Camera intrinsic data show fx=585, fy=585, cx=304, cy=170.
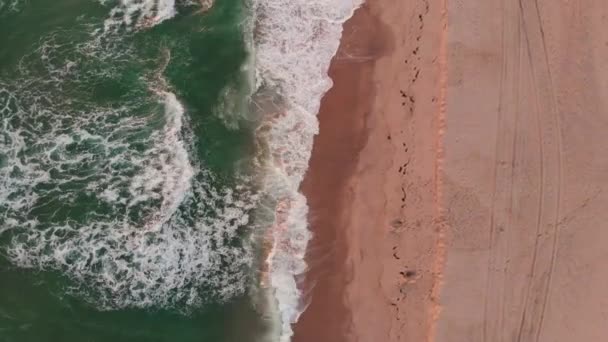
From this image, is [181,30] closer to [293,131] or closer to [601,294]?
[293,131]

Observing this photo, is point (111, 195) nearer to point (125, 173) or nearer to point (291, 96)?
point (125, 173)

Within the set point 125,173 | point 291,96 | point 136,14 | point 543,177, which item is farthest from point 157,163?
point 543,177

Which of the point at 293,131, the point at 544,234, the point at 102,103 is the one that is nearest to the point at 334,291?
the point at 293,131

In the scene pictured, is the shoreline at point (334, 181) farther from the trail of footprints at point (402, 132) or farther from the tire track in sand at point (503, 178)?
the tire track in sand at point (503, 178)

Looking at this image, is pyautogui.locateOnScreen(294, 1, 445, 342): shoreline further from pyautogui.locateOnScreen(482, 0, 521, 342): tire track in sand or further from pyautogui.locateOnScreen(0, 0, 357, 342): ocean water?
pyautogui.locateOnScreen(482, 0, 521, 342): tire track in sand

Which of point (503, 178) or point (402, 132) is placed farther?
point (402, 132)

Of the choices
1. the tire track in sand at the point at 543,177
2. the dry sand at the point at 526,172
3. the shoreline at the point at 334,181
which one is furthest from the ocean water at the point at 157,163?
the tire track in sand at the point at 543,177
